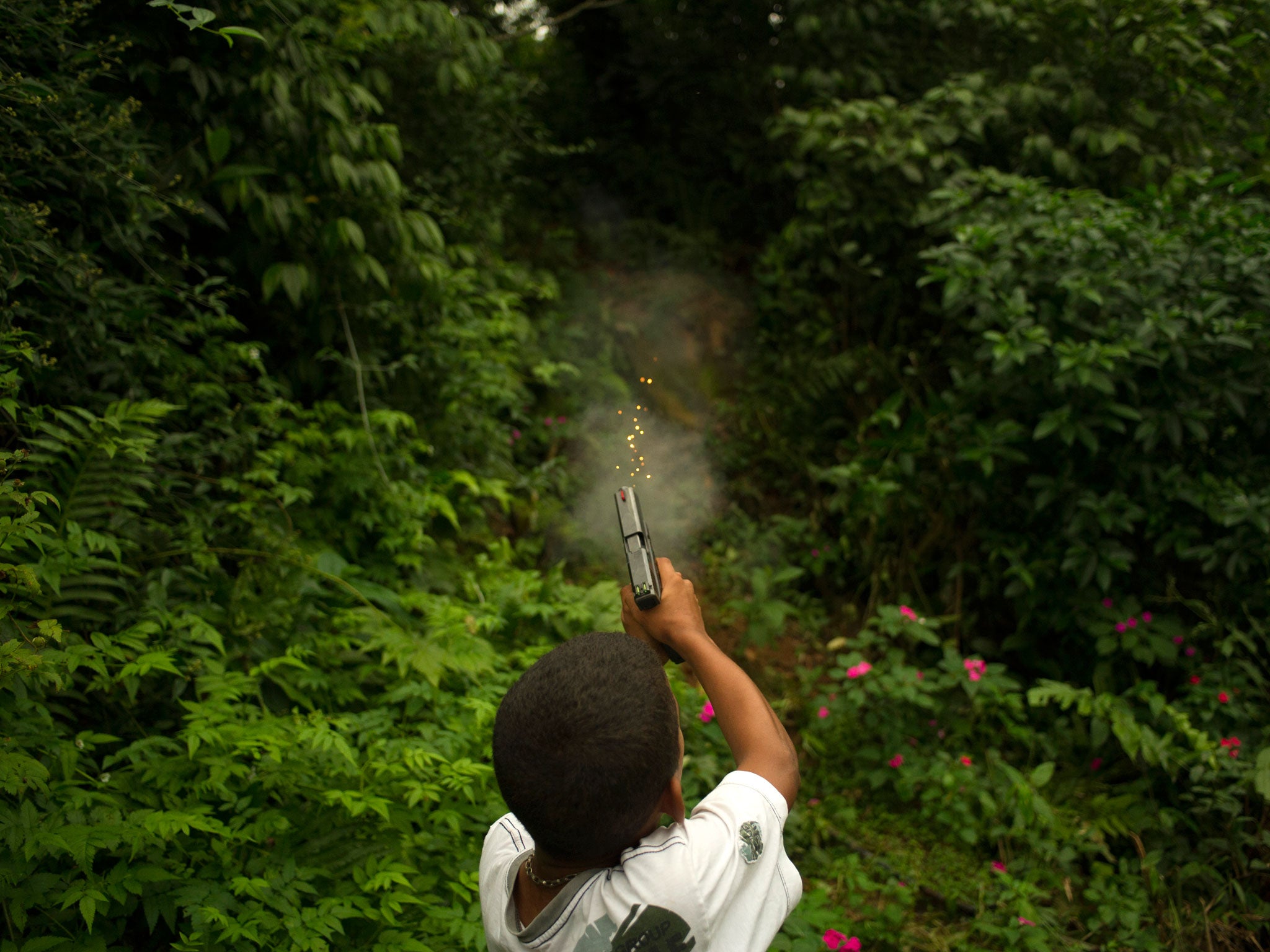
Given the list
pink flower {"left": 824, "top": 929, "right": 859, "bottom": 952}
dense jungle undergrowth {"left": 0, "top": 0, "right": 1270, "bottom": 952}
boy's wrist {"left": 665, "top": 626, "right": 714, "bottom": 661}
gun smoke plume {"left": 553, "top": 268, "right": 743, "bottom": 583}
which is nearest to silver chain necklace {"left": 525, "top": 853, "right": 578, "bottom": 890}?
boy's wrist {"left": 665, "top": 626, "right": 714, "bottom": 661}

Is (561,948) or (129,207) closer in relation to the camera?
(561,948)

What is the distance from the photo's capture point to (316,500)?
3.74m

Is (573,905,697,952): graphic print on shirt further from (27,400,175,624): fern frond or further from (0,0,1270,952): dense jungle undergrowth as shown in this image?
(27,400,175,624): fern frond

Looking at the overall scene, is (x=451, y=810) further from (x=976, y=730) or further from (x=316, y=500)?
(x=976, y=730)

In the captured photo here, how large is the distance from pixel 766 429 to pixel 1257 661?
3.30m

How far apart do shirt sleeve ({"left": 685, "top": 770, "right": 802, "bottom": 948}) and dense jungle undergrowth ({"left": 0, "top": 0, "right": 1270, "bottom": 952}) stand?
1.12 meters

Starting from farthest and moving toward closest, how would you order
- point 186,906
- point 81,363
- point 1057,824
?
1. point 1057,824
2. point 81,363
3. point 186,906

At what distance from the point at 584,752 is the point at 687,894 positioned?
0.91 ft

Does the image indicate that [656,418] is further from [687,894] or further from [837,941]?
[687,894]

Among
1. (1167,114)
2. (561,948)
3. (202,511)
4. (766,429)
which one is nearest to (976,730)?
(766,429)

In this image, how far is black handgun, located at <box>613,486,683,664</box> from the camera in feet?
5.56

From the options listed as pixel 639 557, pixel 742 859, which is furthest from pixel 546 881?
pixel 639 557

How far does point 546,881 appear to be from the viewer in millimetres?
1359

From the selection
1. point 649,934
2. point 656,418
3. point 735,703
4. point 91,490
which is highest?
point 91,490
